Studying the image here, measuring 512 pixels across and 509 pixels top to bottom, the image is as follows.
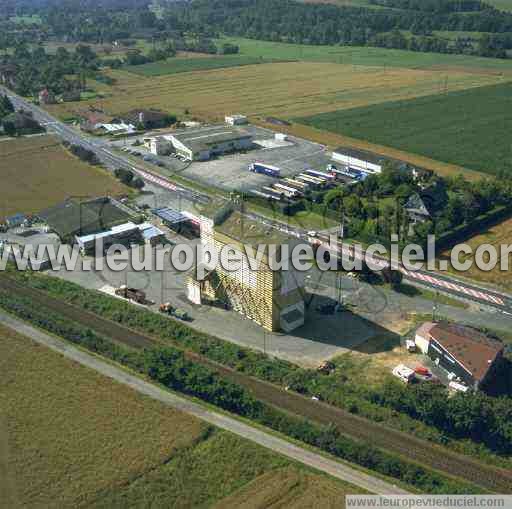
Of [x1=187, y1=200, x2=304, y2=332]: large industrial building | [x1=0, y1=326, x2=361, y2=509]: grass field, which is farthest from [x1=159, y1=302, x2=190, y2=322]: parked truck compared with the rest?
[x1=0, y1=326, x2=361, y2=509]: grass field

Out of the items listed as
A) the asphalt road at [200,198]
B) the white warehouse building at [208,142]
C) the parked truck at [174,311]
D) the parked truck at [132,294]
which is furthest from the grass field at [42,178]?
the parked truck at [174,311]

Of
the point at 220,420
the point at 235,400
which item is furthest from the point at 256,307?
the point at 220,420

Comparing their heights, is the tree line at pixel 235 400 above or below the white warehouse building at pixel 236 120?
below

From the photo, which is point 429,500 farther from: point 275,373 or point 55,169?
point 55,169

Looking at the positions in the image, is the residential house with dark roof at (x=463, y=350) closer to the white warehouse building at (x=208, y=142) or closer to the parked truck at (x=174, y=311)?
the parked truck at (x=174, y=311)

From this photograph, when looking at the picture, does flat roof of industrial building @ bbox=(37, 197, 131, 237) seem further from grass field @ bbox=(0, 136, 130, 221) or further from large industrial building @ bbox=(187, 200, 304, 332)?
large industrial building @ bbox=(187, 200, 304, 332)

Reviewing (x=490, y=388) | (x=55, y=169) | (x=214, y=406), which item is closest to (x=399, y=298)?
(x=490, y=388)

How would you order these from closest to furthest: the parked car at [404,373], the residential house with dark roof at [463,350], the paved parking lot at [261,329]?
the residential house with dark roof at [463,350]
the parked car at [404,373]
the paved parking lot at [261,329]

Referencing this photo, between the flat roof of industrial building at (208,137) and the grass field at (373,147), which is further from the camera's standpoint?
the flat roof of industrial building at (208,137)
